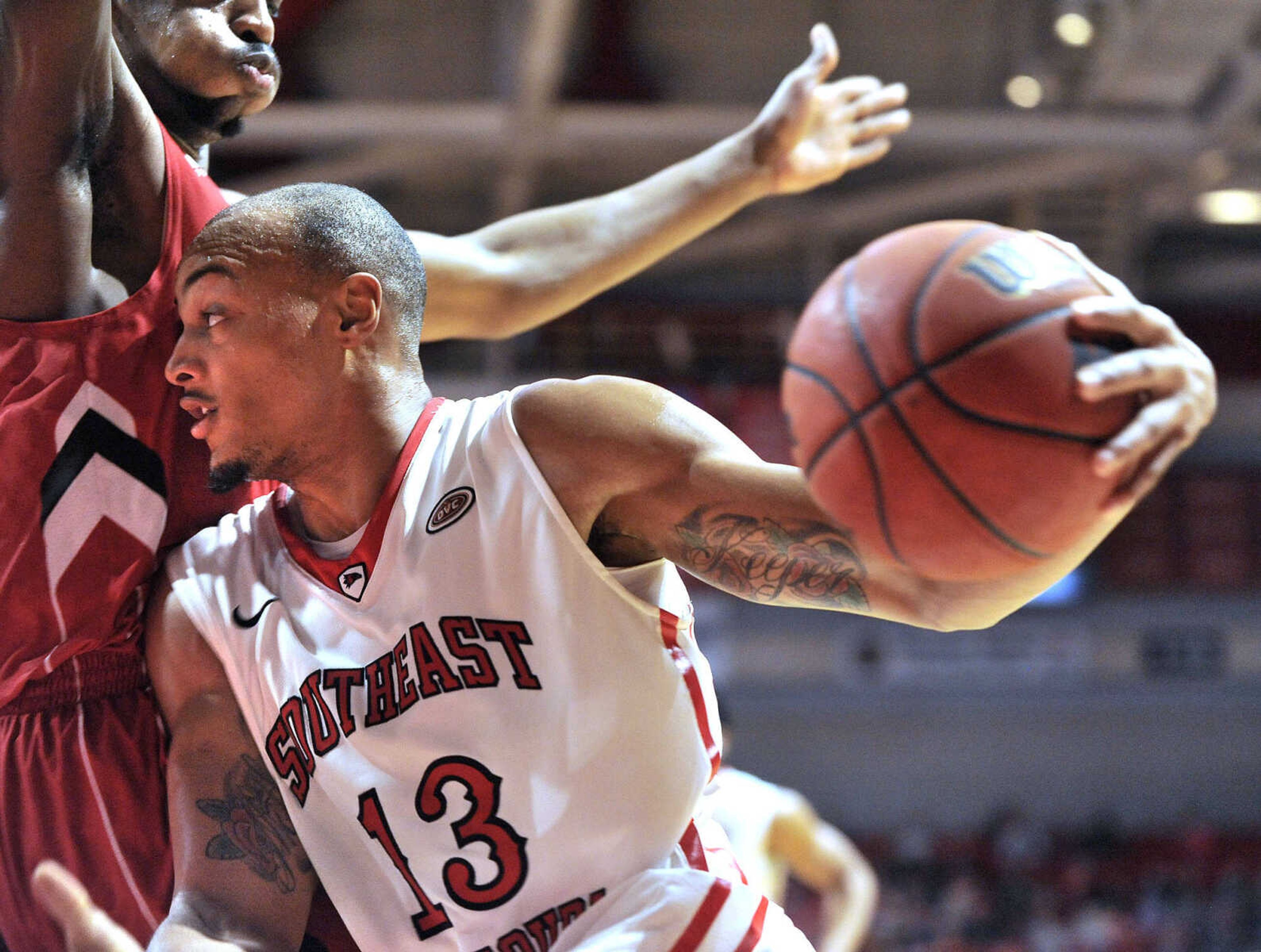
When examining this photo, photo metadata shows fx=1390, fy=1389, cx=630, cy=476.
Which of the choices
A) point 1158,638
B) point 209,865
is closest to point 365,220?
point 209,865

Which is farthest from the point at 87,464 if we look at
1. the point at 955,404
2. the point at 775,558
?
the point at 955,404

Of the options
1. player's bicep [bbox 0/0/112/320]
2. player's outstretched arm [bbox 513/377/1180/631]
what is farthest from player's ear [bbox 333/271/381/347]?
player's bicep [bbox 0/0/112/320]

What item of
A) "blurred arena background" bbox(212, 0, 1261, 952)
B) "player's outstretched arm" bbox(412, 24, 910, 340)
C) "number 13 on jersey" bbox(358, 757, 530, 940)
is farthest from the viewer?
"blurred arena background" bbox(212, 0, 1261, 952)

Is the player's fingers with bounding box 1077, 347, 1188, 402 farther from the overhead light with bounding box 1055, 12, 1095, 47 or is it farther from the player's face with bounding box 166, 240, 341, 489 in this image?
the overhead light with bounding box 1055, 12, 1095, 47

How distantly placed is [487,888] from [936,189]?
1180 cm

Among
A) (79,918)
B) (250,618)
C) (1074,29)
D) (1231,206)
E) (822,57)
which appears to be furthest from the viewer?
(1231,206)

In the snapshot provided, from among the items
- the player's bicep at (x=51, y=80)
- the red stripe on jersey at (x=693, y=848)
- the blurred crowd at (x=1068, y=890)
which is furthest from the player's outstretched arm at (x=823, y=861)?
the blurred crowd at (x=1068, y=890)

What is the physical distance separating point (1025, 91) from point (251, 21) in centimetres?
1107

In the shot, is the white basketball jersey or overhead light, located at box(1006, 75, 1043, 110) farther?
overhead light, located at box(1006, 75, 1043, 110)

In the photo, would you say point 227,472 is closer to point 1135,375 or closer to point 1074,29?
point 1135,375

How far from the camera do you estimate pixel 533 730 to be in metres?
2.18

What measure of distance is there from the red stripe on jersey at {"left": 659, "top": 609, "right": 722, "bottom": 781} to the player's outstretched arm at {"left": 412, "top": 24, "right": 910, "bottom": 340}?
1.19m

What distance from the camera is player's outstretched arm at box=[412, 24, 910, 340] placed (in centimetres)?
323

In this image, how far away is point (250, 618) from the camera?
2.45 metres
